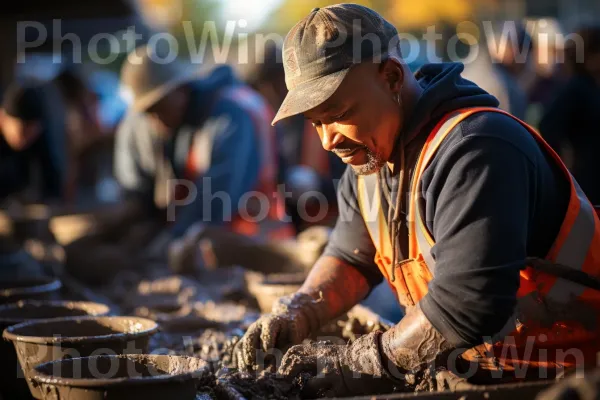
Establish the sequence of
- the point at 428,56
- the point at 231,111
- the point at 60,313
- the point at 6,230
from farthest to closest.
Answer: the point at 6,230 → the point at 231,111 → the point at 428,56 → the point at 60,313

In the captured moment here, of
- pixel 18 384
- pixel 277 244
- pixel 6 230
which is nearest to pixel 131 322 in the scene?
pixel 18 384

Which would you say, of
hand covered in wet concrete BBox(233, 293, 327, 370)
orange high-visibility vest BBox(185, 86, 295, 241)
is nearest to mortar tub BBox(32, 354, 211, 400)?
hand covered in wet concrete BBox(233, 293, 327, 370)

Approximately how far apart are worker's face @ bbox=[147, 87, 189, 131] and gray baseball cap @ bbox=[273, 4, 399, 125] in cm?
422

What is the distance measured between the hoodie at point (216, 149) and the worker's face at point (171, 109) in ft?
0.21

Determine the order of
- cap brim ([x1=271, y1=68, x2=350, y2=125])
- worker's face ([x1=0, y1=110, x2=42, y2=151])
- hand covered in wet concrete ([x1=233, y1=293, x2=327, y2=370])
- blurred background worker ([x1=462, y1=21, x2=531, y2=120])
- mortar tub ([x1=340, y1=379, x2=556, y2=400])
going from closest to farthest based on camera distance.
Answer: mortar tub ([x1=340, y1=379, x2=556, y2=400]) → cap brim ([x1=271, y1=68, x2=350, y2=125]) → hand covered in wet concrete ([x1=233, y1=293, x2=327, y2=370]) → blurred background worker ([x1=462, y1=21, x2=531, y2=120]) → worker's face ([x1=0, y1=110, x2=42, y2=151])

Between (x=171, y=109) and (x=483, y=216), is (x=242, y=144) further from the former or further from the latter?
(x=483, y=216)

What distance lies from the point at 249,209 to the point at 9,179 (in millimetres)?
4174

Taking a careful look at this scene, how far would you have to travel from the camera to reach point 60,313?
152 inches

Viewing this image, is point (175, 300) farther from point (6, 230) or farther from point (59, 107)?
point (59, 107)

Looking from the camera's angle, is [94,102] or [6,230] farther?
[94,102]

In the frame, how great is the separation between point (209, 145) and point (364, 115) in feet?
14.6

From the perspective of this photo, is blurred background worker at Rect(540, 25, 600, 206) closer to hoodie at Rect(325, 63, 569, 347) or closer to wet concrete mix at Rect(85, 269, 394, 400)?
wet concrete mix at Rect(85, 269, 394, 400)

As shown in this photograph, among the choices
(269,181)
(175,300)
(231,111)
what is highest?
(231,111)

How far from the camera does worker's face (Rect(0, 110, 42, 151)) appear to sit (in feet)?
31.7
